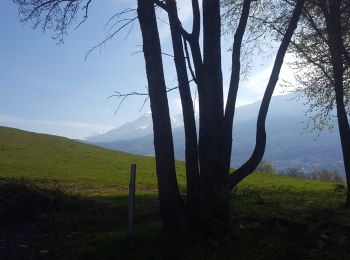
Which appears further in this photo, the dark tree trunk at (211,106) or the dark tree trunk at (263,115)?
the dark tree trunk at (263,115)

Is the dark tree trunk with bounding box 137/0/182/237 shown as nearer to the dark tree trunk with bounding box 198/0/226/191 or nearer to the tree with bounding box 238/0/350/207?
the dark tree trunk with bounding box 198/0/226/191

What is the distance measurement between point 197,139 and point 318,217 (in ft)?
17.6

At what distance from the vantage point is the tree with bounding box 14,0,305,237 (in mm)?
9273

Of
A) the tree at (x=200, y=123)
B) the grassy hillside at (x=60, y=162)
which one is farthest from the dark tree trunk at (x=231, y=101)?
the grassy hillside at (x=60, y=162)

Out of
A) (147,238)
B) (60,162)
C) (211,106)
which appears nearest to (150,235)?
(147,238)

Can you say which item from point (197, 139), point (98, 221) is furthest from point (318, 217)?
point (98, 221)

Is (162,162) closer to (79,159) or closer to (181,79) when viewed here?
(181,79)

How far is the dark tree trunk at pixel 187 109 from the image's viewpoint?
1006 cm

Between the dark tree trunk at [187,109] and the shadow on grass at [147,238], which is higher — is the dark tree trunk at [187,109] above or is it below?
above

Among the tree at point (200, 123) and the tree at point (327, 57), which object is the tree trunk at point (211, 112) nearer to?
the tree at point (200, 123)

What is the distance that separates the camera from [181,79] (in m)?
10.6

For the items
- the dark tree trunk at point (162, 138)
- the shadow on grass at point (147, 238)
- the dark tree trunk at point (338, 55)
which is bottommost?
the shadow on grass at point (147, 238)

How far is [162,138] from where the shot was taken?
9266 mm

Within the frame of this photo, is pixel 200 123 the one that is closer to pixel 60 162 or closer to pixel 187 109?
pixel 187 109
